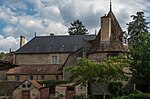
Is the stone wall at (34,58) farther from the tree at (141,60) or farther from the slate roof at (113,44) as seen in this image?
the tree at (141,60)

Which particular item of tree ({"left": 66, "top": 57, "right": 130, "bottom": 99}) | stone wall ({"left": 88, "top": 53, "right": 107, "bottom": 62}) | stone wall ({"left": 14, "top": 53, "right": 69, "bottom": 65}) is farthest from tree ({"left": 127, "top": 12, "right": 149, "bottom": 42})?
tree ({"left": 66, "top": 57, "right": 130, "bottom": 99})

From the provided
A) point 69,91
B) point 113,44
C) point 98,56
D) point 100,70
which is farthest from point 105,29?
point 100,70

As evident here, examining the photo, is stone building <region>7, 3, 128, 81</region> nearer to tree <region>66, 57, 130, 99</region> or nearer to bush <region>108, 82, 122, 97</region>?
bush <region>108, 82, 122, 97</region>

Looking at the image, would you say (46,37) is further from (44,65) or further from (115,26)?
(115,26)

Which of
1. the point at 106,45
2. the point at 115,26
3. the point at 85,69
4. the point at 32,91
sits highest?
the point at 115,26

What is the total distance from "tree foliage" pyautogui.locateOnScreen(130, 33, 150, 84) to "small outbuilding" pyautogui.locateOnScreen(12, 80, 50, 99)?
1325 cm

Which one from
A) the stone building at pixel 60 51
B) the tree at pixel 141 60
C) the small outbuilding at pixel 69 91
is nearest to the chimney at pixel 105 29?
the stone building at pixel 60 51

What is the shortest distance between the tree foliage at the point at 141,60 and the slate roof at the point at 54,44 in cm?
2475

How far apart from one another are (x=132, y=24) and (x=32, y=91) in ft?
103

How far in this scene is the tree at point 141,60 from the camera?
33875 mm

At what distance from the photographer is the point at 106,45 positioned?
42312mm

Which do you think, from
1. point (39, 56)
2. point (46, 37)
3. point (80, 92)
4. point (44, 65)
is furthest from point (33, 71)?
point (80, 92)

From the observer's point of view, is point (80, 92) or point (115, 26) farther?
point (115, 26)

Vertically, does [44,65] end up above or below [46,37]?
below
